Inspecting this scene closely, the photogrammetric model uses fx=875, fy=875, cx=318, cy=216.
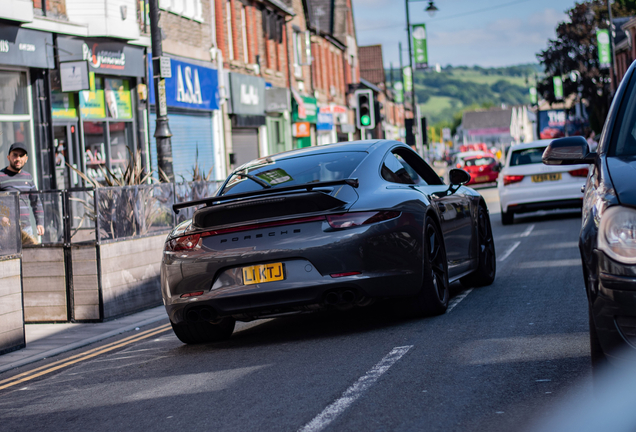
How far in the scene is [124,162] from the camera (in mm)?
20094

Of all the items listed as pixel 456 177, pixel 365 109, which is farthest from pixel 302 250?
pixel 365 109

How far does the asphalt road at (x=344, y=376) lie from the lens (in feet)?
14.8

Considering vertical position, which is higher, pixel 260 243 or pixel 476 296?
pixel 260 243

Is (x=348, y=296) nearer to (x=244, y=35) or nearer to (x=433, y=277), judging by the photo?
(x=433, y=277)

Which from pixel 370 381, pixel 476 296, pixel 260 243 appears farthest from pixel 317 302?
pixel 476 296

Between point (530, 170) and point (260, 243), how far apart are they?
12.1 meters

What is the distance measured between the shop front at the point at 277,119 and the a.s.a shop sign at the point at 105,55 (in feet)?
33.2

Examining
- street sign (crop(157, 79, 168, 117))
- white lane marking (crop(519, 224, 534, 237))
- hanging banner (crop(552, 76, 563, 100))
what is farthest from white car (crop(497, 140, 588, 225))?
hanging banner (crop(552, 76, 563, 100))

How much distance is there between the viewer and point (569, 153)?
16.4ft

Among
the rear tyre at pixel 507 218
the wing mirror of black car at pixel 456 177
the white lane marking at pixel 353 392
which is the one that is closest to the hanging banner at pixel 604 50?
the rear tyre at pixel 507 218

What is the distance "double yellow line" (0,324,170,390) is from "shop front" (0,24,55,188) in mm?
8861

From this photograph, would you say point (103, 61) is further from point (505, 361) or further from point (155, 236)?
point (505, 361)

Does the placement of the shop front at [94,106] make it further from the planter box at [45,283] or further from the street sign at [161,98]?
the planter box at [45,283]

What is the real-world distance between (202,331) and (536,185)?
11.6 metres
